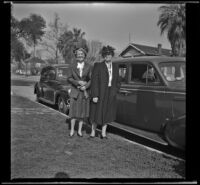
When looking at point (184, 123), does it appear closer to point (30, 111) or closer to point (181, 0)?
point (181, 0)

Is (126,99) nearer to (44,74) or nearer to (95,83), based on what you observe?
(95,83)

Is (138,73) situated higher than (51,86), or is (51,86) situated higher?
(138,73)

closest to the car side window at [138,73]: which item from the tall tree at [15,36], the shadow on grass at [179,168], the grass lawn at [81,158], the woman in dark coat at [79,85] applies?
the woman in dark coat at [79,85]

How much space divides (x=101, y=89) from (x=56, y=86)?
13.1 ft

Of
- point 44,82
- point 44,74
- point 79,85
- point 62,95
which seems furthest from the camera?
point 44,74

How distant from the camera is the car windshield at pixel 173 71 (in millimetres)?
4750

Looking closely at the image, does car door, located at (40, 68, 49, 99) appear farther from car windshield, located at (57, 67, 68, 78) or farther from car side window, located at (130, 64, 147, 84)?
car side window, located at (130, 64, 147, 84)

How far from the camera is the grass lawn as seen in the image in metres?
3.73

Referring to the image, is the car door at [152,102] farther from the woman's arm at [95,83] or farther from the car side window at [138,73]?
the woman's arm at [95,83]

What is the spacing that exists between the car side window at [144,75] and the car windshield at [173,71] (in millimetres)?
178

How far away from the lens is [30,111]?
8.79 metres

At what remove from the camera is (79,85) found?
17.5 feet

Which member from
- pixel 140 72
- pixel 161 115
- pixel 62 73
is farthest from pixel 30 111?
pixel 161 115

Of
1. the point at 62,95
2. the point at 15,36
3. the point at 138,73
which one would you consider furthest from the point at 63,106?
the point at 138,73
